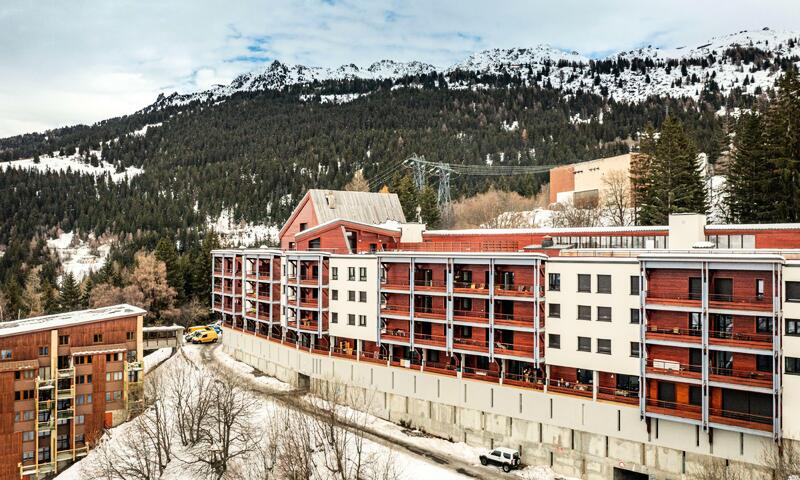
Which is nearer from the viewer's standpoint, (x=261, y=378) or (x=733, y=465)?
(x=733, y=465)

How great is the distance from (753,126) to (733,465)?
4211cm

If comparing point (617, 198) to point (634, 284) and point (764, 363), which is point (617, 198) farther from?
point (764, 363)

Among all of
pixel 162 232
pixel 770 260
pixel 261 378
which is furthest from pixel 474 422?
pixel 162 232

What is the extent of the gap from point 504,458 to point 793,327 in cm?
2115

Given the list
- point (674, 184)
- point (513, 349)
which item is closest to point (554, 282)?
point (513, 349)

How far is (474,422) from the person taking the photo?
46.6 m

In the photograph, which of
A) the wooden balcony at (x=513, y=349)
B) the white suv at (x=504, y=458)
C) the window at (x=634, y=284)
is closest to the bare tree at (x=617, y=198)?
the wooden balcony at (x=513, y=349)

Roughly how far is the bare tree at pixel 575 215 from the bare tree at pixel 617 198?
6.73 ft

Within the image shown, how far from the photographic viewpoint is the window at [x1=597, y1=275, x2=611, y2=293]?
135 ft

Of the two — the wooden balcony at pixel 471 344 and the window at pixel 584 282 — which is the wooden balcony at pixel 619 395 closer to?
the window at pixel 584 282

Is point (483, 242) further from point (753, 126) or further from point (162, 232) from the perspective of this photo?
point (162, 232)

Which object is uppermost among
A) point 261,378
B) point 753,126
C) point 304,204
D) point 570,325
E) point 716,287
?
point 753,126

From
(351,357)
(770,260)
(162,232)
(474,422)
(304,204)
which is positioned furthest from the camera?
(162,232)

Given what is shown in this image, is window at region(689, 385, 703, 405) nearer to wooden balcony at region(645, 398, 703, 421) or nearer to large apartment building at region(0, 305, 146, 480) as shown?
wooden balcony at region(645, 398, 703, 421)
